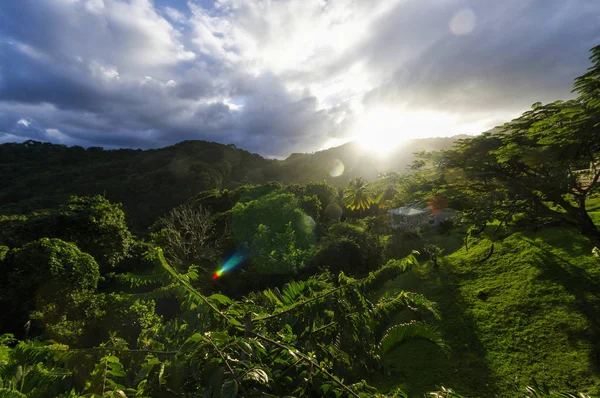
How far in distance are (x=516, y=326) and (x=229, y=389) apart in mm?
8763

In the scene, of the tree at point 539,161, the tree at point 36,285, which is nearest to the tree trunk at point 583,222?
the tree at point 539,161

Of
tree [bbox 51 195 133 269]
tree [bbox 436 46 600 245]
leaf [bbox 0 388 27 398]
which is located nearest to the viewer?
leaf [bbox 0 388 27 398]

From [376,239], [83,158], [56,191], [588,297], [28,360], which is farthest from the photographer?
[83,158]

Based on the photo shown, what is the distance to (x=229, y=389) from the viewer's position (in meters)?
0.96

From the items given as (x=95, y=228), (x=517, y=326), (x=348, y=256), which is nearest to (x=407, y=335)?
(x=517, y=326)

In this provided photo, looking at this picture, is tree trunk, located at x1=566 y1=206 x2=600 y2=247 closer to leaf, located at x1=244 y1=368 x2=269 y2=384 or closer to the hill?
leaf, located at x1=244 y1=368 x2=269 y2=384

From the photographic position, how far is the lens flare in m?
16.3

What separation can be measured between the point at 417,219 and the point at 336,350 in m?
32.8

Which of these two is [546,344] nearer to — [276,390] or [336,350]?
[336,350]

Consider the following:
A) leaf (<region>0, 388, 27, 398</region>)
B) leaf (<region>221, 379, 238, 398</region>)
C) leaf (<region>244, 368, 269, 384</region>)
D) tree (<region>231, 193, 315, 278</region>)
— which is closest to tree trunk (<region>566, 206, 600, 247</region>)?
leaf (<region>244, 368, 269, 384</region>)

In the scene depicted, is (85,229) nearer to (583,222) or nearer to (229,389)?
(229,389)

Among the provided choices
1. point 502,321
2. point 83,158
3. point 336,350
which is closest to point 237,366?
point 336,350

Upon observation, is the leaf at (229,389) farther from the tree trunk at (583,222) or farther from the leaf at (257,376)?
the tree trunk at (583,222)

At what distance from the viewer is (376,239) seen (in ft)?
59.5
